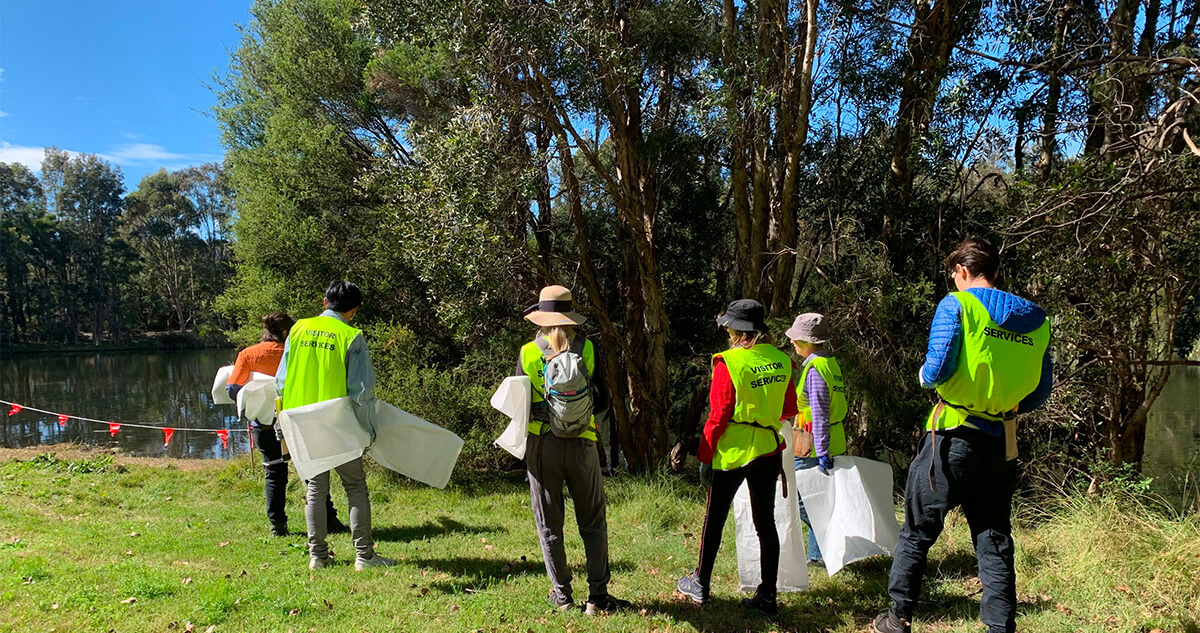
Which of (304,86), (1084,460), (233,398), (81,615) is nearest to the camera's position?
(81,615)

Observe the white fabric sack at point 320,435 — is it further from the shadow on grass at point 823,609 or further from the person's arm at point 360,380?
the shadow on grass at point 823,609

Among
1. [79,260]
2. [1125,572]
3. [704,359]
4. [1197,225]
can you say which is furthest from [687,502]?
[79,260]

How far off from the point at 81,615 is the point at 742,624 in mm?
3174

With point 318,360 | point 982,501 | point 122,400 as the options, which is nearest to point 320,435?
point 318,360

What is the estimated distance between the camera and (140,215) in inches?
2026

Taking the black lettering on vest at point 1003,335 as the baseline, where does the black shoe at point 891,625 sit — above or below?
below

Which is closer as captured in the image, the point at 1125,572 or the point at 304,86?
the point at 1125,572

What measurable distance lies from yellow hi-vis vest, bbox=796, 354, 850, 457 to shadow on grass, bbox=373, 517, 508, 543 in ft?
9.26

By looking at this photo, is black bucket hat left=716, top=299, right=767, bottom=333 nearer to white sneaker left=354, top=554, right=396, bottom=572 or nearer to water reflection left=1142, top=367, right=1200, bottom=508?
white sneaker left=354, top=554, right=396, bottom=572

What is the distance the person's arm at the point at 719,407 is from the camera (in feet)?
11.6

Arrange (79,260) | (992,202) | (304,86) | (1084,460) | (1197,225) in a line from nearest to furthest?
(1197,225) → (1084,460) → (992,202) → (304,86) → (79,260)

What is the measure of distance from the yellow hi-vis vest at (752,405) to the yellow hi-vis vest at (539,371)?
628 mm

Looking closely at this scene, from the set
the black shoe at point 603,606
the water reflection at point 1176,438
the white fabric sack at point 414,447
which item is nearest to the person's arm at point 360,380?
the white fabric sack at point 414,447

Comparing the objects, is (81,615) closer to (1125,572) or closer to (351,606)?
(351,606)
